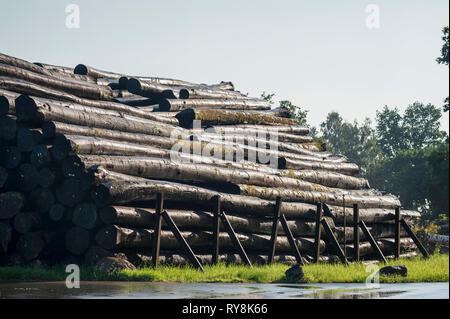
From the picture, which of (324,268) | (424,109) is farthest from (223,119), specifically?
(424,109)

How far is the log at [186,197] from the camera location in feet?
52.5

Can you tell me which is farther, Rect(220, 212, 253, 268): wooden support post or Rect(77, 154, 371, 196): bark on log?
Rect(220, 212, 253, 268): wooden support post

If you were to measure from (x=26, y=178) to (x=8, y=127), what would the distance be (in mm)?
1534

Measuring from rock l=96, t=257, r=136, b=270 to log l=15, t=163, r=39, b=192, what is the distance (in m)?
3.05

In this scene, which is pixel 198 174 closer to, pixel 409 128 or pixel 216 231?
pixel 216 231

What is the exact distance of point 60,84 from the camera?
20562 mm

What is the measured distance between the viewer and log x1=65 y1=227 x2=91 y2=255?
53.5ft

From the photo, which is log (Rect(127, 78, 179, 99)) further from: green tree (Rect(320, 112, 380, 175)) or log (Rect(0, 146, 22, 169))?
green tree (Rect(320, 112, 380, 175))

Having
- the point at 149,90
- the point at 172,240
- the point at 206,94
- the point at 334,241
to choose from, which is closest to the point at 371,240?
the point at 334,241


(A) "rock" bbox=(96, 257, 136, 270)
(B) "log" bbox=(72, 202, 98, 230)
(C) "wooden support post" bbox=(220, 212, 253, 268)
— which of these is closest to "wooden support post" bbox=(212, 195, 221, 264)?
(C) "wooden support post" bbox=(220, 212, 253, 268)

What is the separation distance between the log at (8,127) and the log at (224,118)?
7225 mm

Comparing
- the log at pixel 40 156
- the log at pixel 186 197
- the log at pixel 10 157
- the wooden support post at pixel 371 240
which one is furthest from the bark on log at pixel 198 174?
the log at pixel 10 157

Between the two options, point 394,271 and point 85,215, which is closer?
point 85,215
